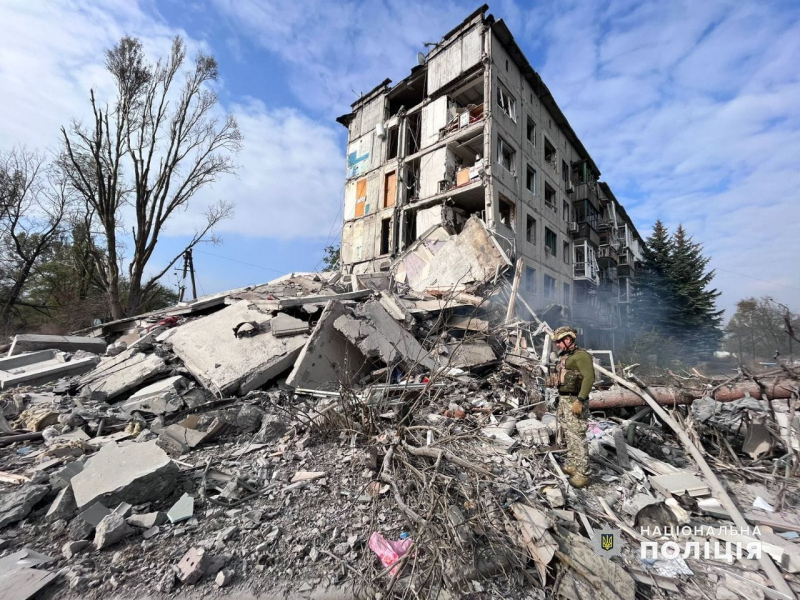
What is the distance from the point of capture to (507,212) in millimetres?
15188

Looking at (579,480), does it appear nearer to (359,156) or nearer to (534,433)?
(534,433)

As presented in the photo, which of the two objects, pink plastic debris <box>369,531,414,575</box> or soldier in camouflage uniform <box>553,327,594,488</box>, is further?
soldier in camouflage uniform <box>553,327,594,488</box>

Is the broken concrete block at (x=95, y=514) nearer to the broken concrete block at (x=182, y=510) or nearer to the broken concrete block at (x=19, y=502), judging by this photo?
the broken concrete block at (x=182, y=510)

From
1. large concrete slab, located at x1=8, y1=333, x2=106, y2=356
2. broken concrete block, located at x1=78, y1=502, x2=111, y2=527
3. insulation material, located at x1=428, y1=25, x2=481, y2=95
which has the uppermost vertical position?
insulation material, located at x1=428, y1=25, x2=481, y2=95

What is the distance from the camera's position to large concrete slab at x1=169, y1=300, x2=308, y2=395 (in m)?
4.59

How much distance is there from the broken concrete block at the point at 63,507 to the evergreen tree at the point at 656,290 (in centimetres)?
2757

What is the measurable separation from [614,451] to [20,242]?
24787mm

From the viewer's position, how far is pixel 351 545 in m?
2.22

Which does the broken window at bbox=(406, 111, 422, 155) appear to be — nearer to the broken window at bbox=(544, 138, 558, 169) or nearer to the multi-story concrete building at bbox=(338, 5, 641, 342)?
the multi-story concrete building at bbox=(338, 5, 641, 342)

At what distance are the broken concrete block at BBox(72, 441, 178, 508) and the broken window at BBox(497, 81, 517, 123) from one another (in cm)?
1607

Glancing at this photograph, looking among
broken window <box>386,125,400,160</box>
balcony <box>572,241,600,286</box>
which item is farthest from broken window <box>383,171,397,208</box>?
balcony <box>572,241,600,286</box>

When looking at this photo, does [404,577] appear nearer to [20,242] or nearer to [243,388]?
[243,388]

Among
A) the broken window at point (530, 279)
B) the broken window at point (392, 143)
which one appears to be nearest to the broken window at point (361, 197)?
the broken window at point (392, 143)

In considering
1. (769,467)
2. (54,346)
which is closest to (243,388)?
(54,346)
